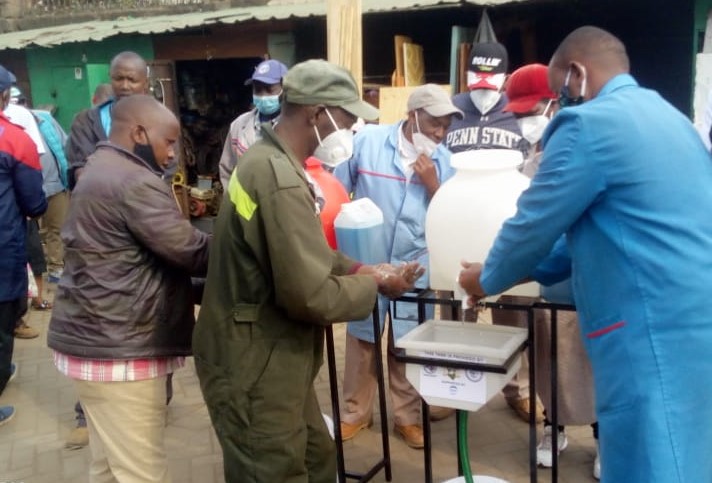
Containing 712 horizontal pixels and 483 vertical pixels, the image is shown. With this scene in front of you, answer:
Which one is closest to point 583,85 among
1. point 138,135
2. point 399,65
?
point 138,135

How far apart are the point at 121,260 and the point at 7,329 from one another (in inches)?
86.4

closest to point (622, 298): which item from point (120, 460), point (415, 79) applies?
point (120, 460)

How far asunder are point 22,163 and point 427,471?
284cm

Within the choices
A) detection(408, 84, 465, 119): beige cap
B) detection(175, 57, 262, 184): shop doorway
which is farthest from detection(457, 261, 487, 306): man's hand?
detection(175, 57, 262, 184): shop doorway

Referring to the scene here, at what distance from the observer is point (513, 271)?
2.18m

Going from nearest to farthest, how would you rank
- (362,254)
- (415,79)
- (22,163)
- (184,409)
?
(362,254)
(22,163)
(184,409)
(415,79)

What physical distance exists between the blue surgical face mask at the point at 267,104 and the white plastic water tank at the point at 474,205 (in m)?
2.24

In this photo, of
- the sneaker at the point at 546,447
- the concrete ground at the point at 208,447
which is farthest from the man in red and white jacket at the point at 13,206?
the sneaker at the point at 546,447

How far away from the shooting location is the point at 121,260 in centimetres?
254

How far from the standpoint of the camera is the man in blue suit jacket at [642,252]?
6.37 feet

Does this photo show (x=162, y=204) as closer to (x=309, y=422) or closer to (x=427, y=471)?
(x=309, y=422)

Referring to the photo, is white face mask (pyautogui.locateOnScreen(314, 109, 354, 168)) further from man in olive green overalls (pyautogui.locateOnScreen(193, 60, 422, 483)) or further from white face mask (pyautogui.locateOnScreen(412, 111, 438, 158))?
white face mask (pyautogui.locateOnScreen(412, 111, 438, 158))

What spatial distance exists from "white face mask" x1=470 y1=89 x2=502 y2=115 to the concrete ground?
1.73 m

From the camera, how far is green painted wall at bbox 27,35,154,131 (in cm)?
943
